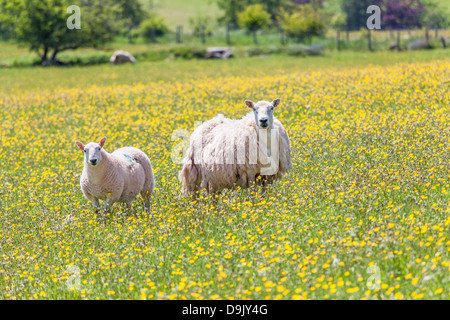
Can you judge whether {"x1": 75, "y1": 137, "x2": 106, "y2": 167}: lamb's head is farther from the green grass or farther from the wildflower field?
the green grass

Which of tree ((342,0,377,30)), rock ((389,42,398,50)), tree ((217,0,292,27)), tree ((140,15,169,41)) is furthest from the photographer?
tree ((342,0,377,30))

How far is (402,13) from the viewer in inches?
2881

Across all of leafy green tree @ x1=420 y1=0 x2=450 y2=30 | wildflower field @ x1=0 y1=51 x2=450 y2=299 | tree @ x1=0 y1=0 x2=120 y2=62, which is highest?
leafy green tree @ x1=420 y1=0 x2=450 y2=30

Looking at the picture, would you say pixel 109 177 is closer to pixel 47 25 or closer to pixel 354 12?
pixel 47 25

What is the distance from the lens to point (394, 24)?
74.6 m

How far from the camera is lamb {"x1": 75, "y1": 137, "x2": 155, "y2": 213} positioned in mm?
9094

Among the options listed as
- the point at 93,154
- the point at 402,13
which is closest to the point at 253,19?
the point at 402,13

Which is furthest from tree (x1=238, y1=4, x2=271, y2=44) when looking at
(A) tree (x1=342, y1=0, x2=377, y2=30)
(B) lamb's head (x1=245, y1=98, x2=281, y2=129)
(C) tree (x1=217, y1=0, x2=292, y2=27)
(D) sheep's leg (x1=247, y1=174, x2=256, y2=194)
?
(D) sheep's leg (x1=247, y1=174, x2=256, y2=194)

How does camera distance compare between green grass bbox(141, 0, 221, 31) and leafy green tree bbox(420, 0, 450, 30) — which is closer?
leafy green tree bbox(420, 0, 450, 30)

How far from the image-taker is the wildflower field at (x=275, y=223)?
558 centimetres

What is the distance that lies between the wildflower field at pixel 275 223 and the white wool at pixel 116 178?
0.83ft

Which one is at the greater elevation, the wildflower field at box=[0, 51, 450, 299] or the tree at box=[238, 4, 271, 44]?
the tree at box=[238, 4, 271, 44]

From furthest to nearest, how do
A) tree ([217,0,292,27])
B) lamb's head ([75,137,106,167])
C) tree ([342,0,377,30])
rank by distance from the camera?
tree ([342,0,377,30]) < tree ([217,0,292,27]) < lamb's head ([75,137,106,167])

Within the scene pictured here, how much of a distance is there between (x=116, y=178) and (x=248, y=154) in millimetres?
2211
